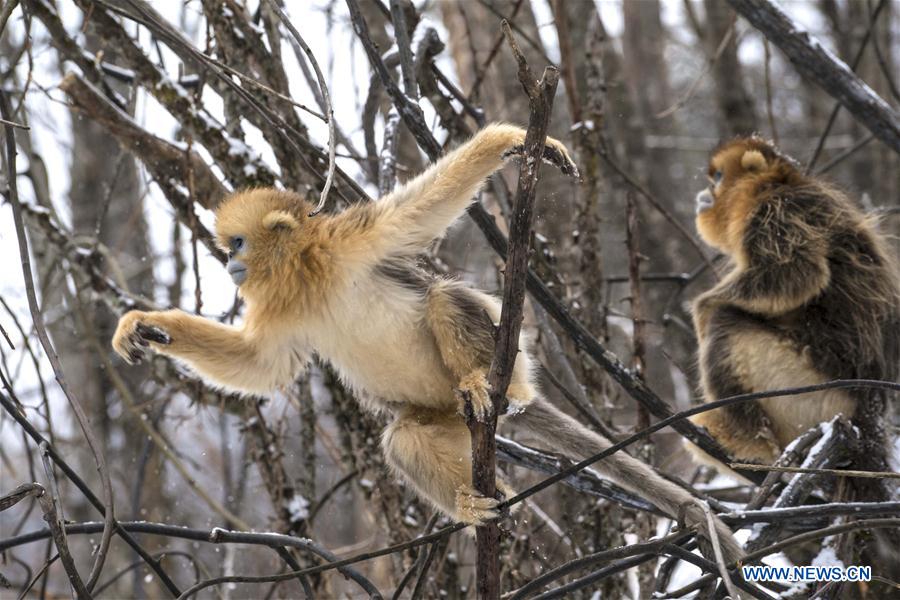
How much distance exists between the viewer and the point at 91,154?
9.27 meters

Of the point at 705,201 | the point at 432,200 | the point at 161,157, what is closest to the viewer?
the point at 432,200

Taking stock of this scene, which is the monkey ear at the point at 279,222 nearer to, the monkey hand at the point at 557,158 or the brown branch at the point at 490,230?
the brown branch at the point at 490,230

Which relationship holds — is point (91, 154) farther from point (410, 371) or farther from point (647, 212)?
point (410, 371)

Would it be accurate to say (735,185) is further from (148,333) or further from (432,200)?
(148,333)

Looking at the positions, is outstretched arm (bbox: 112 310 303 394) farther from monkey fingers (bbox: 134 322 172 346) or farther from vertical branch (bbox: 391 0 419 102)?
vertical branch (bbox: 391 0 419 102)

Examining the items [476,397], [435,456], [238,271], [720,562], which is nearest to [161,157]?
[238,271]

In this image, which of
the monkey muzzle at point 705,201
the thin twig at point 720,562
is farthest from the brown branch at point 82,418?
the monkey muzzle at point 705,201

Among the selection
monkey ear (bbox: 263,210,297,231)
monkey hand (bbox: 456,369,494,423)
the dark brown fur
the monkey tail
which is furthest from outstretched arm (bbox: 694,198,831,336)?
monkey ear (bbox: 263,210,297,231)

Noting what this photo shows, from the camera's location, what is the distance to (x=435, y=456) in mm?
3113

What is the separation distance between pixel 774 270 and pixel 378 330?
214 cm

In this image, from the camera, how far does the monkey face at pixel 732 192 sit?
189 inches

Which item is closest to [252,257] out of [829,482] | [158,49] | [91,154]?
[158,49]

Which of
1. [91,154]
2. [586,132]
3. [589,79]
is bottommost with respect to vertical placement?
[586,132]

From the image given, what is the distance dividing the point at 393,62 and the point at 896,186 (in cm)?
689
